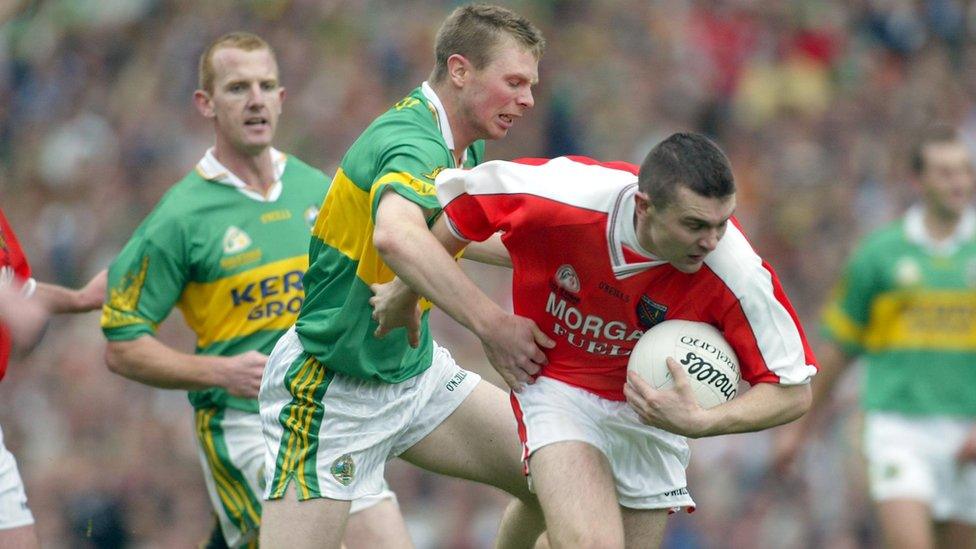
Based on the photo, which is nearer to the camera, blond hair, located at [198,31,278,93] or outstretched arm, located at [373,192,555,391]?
outstretched arm, located at [373,192,555,391]

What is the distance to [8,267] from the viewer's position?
21.8 feet

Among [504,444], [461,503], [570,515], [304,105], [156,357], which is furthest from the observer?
[304,105]

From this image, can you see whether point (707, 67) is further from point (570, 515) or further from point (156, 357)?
point (570, 515)

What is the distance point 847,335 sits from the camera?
9.17 metres

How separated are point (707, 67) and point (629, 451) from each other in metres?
9.79

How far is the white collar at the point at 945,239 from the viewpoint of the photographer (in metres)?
8.99

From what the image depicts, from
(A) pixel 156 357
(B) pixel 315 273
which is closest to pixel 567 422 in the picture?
(B) pixel 315 273

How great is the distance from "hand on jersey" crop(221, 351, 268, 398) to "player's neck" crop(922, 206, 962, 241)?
4.05 metres

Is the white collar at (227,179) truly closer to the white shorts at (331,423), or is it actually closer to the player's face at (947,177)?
the white shorts at (331,423)

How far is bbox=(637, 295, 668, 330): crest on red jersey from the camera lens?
5824 mm

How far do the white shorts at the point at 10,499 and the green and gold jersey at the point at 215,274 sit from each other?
0.98 metres

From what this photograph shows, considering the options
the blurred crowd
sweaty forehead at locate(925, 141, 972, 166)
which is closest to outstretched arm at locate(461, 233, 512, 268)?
sweaty forehead at locate(925, 141, 972, 166)

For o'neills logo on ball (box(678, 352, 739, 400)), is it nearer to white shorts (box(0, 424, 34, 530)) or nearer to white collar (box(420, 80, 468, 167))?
white collar (box(420, 80, 468, 167))

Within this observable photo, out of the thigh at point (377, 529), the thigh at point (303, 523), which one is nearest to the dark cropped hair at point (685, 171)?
the thigh at point (303, 523)
